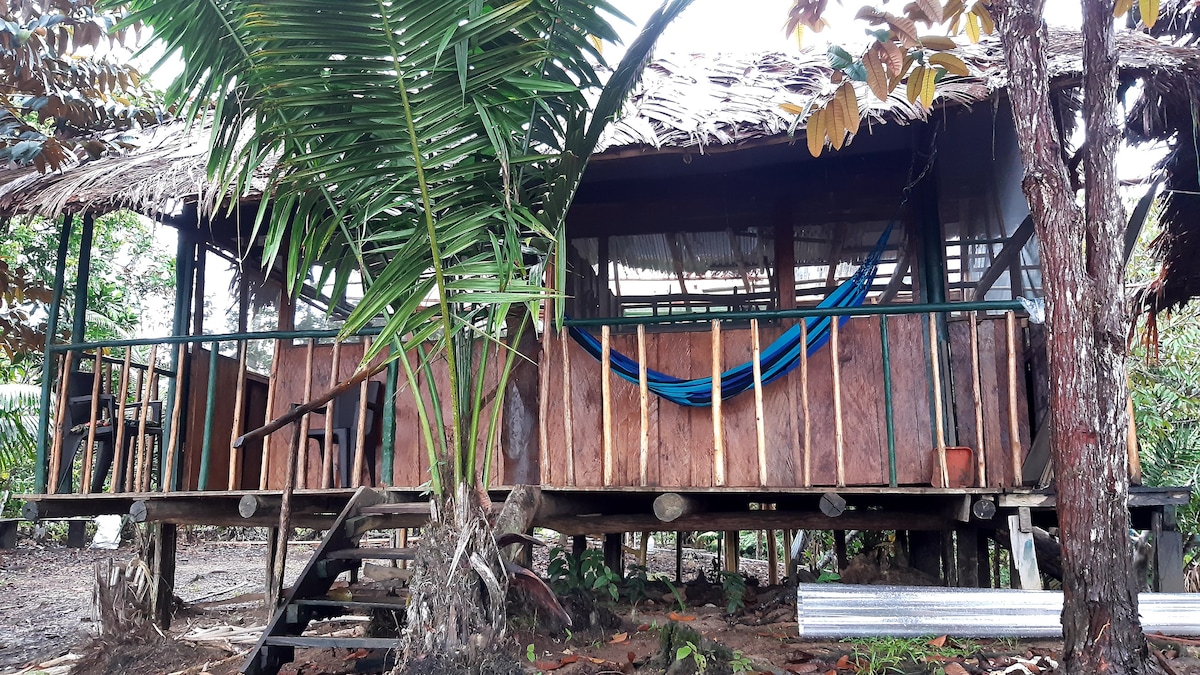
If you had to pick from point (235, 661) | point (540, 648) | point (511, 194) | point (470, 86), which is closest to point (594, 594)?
point (540, 648)

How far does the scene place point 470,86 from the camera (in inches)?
100

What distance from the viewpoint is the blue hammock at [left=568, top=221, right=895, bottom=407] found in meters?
4.21

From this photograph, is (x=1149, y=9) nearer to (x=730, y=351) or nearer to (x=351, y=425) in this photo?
(x=730, y=351)

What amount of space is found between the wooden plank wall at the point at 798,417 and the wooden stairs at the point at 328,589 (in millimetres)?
833

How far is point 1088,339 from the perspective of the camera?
7.63ft

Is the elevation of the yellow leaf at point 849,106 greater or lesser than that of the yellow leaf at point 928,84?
lesser

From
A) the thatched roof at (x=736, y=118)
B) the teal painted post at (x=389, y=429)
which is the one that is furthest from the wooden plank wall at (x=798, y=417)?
the thatched roof at (x=736, y=118)

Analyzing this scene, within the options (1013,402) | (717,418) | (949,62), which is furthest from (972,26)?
(717,418)

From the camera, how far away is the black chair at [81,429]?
4766 mm

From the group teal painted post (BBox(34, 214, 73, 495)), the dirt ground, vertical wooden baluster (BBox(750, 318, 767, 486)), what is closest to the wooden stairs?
the dirt ground

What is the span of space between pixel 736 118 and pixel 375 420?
2781mm

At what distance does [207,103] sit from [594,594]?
3178mm

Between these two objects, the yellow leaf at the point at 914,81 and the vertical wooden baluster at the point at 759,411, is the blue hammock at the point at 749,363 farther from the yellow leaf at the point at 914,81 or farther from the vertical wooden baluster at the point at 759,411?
the yellow leaf at the point at 914,81

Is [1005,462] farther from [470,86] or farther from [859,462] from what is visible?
[470,86]
